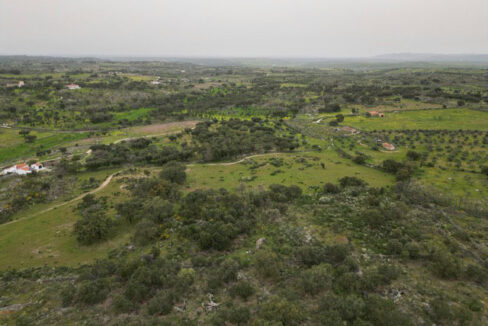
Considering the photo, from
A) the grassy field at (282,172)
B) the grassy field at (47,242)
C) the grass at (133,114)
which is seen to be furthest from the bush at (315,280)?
the grass at (133,114)

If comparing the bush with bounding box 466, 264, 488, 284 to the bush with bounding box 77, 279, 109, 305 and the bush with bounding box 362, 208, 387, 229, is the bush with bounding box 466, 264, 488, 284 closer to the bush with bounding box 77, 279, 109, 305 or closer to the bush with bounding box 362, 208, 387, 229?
the bush with bounding box 362, 208, 387, 229

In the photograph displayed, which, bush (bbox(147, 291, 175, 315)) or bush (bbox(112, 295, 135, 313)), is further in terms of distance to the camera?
bush (bbox(112, 295, 135, 313))

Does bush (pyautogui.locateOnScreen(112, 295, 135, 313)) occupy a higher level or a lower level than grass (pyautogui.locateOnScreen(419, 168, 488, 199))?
lower

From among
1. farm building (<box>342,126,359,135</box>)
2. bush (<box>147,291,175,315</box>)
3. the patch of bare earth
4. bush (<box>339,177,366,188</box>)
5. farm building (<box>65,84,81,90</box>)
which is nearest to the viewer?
bush (<box>147,291,175,315</box>)

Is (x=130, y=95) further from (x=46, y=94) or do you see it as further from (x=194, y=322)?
(x=194, y=322)

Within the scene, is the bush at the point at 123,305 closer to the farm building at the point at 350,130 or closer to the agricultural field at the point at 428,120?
the farm building at the point at 350,130

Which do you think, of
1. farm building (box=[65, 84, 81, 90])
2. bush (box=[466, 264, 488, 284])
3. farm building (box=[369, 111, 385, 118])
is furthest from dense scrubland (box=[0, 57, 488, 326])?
farm building (box=[65, 84, 81, 90])

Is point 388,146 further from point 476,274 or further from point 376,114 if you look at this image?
point 476,274
